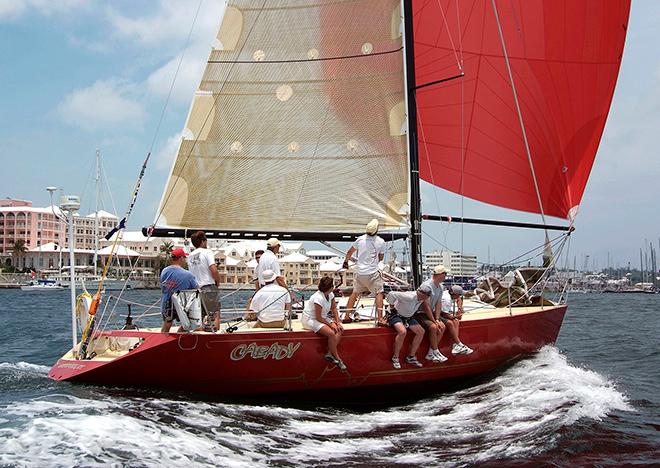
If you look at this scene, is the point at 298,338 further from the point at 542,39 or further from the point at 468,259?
the point at 542,39

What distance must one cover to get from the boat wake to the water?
0.03 ft

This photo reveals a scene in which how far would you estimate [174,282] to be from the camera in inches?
279

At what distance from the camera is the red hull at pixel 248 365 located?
6.81 metres

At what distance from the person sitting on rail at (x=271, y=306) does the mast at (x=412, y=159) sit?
7.24 ft

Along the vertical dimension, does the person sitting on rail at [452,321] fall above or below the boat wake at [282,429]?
above

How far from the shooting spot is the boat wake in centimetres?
504

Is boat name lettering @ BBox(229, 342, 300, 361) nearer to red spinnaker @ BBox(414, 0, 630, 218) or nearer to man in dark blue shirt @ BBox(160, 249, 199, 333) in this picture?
man in dark blue shirt @ BBox(160, 249, 199, 333)

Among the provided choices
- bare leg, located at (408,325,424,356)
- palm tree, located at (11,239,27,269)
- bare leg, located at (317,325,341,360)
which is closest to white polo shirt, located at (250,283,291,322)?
bare leg, located at (317,325,341,360)

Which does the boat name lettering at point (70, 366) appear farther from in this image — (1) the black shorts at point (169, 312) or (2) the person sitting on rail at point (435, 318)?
(2) the person sitting on rail at point (435, 318)

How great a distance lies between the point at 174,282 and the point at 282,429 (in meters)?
1.97

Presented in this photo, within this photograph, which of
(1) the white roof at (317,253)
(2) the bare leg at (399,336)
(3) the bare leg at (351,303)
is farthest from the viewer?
(1) the white roof at (317,253)

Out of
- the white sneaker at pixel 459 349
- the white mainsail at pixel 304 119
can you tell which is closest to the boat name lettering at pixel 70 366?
the white mainsail at pixel 304 119

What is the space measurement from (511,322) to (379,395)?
92.3 inches

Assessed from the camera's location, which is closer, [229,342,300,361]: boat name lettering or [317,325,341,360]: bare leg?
[229,342,300,361]: boat name lettering
